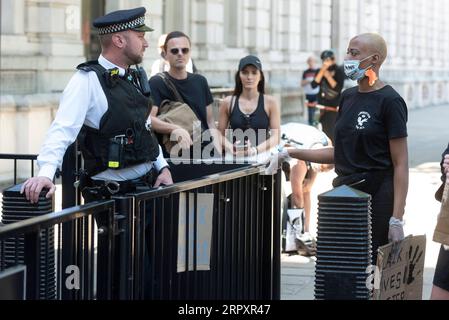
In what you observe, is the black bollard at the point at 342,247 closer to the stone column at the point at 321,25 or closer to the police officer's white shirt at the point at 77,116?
the police officer's white shirt at the point at 77,116

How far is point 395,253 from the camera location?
5602 mm

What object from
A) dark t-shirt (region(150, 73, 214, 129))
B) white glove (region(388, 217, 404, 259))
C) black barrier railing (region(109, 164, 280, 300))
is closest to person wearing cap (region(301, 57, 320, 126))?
dark t-shirt (region(150, 73, 214, 129))

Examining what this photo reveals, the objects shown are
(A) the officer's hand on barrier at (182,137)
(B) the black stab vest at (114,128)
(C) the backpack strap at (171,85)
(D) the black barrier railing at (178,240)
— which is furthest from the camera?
(C) the backpack strap at (171,85)

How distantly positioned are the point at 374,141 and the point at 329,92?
1246cm

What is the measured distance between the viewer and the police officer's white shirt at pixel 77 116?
546 centimetres

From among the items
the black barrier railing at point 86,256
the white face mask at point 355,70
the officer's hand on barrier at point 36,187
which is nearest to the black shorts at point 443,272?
the white face mask at point 355,70

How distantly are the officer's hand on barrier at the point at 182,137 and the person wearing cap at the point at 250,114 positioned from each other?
3.23 feet

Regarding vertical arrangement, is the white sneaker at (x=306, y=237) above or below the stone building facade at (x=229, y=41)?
below

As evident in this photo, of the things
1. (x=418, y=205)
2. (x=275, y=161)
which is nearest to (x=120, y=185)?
(x=275, y=161)

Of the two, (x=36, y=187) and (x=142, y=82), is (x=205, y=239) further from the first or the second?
(x=36, y=187)

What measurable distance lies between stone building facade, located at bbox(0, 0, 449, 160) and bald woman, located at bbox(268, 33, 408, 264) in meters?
9.77

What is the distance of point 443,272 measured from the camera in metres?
5.97
